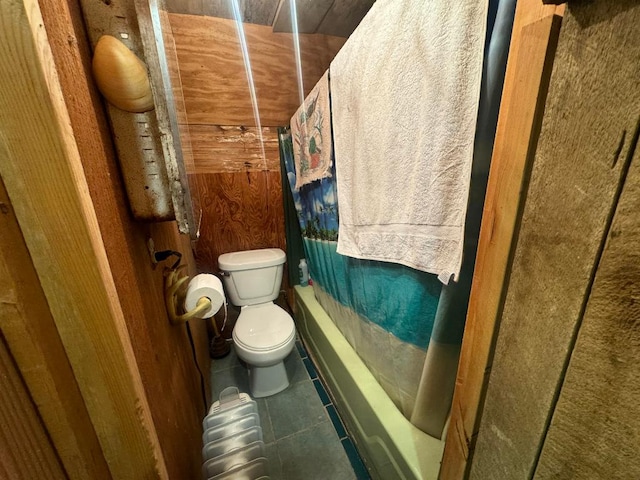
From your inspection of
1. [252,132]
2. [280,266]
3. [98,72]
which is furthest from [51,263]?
[252,132]

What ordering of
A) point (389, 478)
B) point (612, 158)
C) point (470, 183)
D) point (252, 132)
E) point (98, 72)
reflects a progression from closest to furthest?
1. point (612, 158)
2. point (98, 72)
3. point (470, 183)
4. point (389, 478)
5. point (252, 132)

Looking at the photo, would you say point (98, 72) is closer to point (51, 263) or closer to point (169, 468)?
point (51, 263)

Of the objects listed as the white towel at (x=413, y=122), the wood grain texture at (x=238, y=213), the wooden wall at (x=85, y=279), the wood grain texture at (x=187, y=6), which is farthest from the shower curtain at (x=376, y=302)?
the wood grain texture at (x=187, y=6)

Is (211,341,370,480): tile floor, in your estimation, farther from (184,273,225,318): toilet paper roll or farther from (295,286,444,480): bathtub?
(184,273,225,318): toilet paper roll

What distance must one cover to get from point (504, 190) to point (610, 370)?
10.6 inches

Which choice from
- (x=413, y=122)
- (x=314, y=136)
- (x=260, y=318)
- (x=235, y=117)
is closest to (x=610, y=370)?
(x=413, y=122)

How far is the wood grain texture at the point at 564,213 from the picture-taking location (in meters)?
0.26

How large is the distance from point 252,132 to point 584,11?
1.79m

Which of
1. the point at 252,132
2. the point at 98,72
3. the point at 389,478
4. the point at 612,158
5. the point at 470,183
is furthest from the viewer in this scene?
the point at 252,132

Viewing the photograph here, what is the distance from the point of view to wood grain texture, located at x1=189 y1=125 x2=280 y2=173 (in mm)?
1653

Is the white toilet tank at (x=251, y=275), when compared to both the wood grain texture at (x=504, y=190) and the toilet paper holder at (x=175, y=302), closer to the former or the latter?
the toilet paper holder at (x=175, y=302)

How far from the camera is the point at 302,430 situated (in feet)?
4.08

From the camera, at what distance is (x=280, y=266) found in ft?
5.80

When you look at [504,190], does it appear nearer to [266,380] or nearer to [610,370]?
[610,370]
